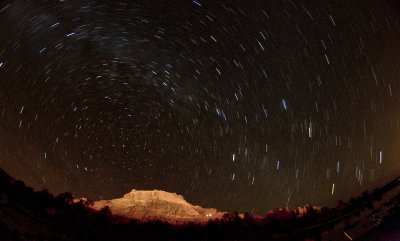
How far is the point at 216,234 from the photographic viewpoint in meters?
7.56

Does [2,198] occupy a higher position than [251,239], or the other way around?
[2,198]

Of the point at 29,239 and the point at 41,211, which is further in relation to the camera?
the point at 41,211

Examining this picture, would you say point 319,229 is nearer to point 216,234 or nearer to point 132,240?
point 216,234

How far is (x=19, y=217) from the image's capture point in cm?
498

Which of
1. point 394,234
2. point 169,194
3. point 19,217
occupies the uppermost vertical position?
point 169,194

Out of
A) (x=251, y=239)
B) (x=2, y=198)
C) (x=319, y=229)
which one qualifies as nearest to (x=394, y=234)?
(x=319, y=229)

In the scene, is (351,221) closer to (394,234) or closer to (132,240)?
(394,234)

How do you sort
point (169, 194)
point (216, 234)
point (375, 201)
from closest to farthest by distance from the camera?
point (375, 201) → point (216, 234) → point (169, 194)

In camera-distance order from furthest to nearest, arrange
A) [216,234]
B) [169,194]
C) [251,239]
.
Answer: [169,194] → [216,234] → [251,239]

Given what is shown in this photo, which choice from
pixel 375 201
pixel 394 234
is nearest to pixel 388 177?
pixel 375 201

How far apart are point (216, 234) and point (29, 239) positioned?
12.7ft

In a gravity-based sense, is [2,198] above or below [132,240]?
above

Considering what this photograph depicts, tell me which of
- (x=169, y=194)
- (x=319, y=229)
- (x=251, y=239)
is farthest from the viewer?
(x=169, y=194)

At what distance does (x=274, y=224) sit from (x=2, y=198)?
17.9ft
